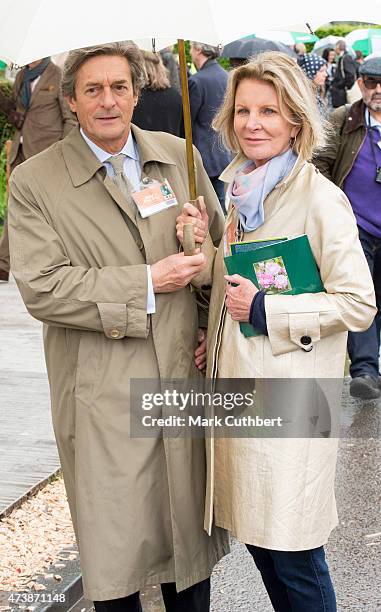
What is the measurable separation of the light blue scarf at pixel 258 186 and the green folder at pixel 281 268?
10 centimetres

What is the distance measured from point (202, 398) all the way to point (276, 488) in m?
0.47

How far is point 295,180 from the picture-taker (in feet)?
10.2

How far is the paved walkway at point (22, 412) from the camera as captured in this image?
5168 mm

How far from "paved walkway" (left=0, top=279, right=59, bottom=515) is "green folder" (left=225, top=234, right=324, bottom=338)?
7.06ft

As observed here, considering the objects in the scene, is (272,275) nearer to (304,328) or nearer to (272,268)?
(272,268)

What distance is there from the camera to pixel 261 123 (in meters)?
3.08

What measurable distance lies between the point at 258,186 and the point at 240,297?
13.4 inches

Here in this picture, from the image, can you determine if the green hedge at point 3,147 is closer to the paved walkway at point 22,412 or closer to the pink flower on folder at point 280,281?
the paved walkway at point 22,412

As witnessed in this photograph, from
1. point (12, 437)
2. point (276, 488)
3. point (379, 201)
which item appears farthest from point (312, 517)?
point (379, 201)

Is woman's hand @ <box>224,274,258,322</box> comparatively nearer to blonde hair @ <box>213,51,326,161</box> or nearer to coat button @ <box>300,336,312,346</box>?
coat button @ <box>300,336,312,346</box>

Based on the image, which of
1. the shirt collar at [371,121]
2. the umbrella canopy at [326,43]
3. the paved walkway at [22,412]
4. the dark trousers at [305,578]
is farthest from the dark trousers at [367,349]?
the umbrella canopy at [326,43]

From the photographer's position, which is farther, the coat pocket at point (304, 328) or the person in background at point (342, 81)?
the person in background at point (342, 81)

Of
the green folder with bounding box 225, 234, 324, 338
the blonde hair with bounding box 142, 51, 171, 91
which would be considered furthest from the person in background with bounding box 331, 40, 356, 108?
the green folder with bounding box 225, 234, 324, 338

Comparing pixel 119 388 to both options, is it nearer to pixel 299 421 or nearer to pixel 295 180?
pixel 299 421
